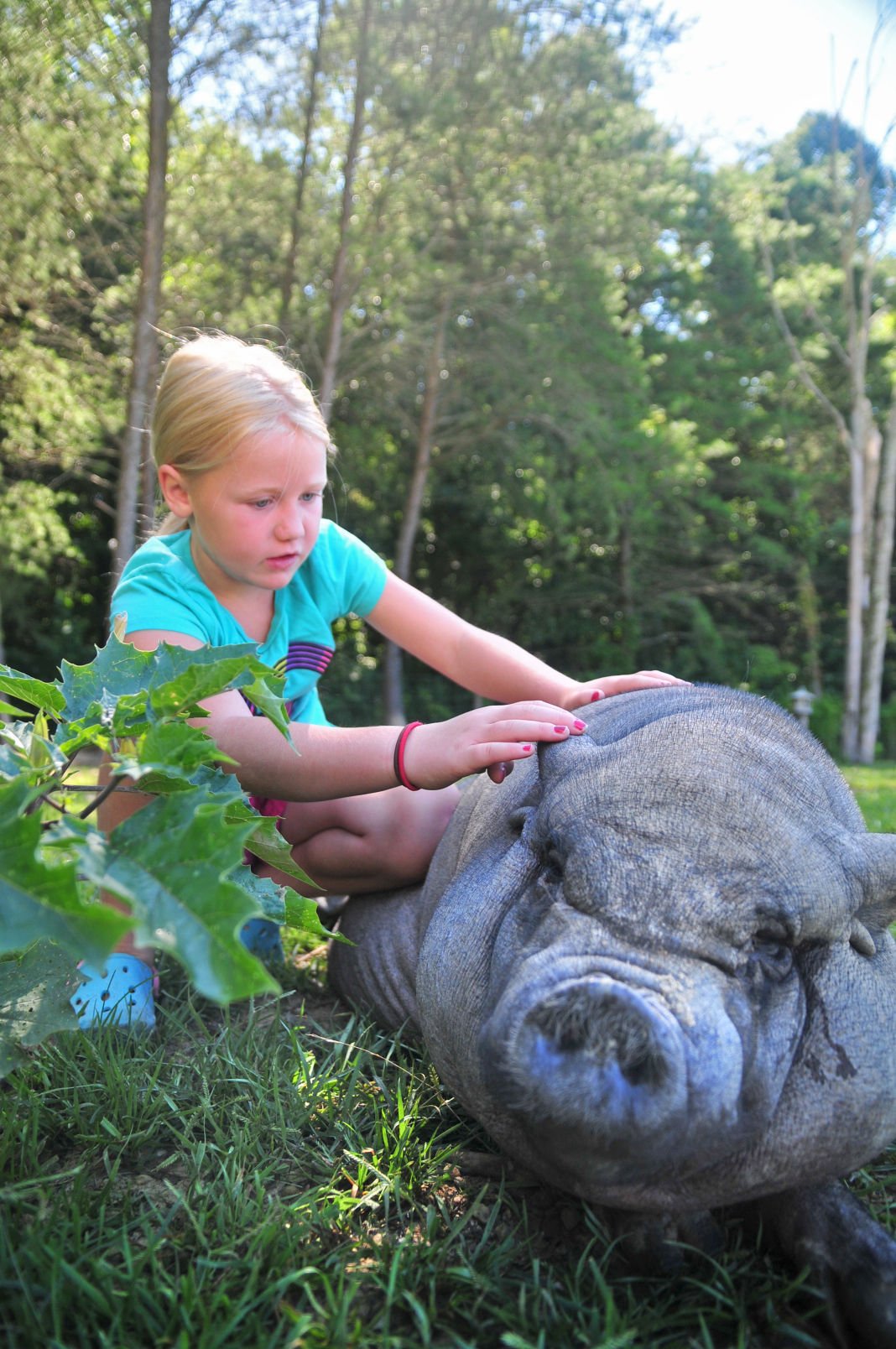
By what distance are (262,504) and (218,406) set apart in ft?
0.95

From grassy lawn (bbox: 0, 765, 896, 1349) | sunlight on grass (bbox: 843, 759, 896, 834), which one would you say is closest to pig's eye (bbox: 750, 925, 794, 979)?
grassy lawn (bbox: 0, 765, 896, 1349)

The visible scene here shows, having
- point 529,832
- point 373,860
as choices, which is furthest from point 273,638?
point 529,832

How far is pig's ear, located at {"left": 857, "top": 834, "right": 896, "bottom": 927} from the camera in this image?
1.94m

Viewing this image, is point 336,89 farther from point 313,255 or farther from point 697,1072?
point 697,1072

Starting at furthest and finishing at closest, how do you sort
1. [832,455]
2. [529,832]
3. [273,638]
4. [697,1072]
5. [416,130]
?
[832,455] < [416,130] < [273,638] < [529,832] < [697,1072]

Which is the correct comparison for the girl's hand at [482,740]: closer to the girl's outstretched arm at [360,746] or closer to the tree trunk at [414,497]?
the girl's outstretched arm at [360,746]

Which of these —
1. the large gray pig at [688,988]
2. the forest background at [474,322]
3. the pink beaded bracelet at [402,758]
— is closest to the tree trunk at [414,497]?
the forest background at [474,322]

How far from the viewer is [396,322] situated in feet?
50.2

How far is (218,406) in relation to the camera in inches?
115

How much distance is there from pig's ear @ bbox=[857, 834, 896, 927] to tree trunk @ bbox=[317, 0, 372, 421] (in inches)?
414

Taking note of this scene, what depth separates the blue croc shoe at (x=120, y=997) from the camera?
2.53 meters

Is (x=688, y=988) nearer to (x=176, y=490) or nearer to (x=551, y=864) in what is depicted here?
(x=551, y=864)

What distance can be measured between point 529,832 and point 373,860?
1044 millimetres

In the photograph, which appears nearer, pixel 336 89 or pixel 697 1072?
pixel 697 1072
